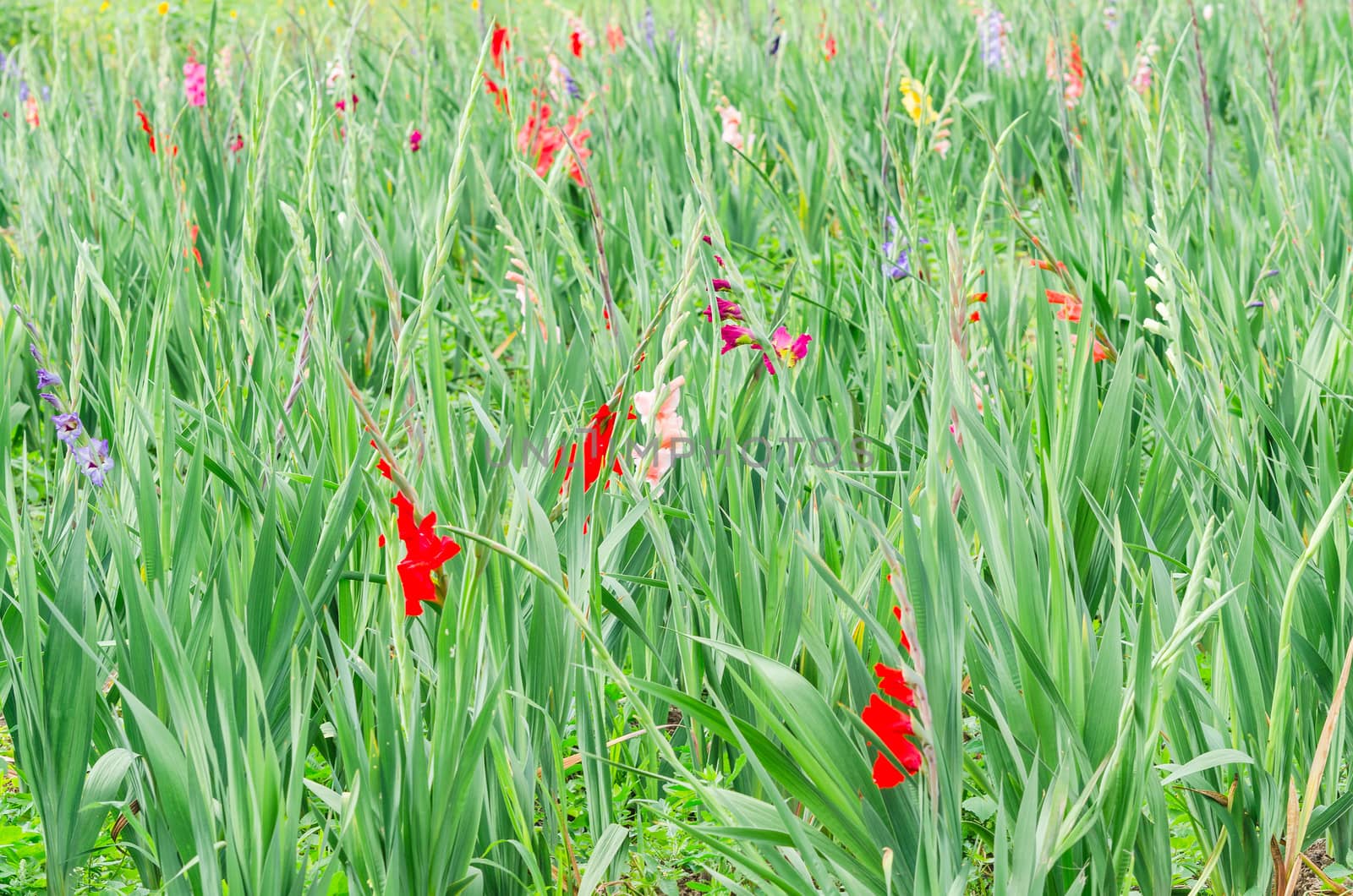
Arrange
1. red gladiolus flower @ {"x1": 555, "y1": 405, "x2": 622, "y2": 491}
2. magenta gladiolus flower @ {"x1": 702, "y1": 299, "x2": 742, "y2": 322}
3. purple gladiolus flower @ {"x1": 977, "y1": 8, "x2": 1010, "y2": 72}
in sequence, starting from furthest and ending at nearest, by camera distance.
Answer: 1. purple gladiolus flower @ {"x1": 977, "y1": 8, "x2": 1010, "y2": 72}
2. magenta gladiolus flower @ {"x1": 702, "y1": 299, "x2": 742, "y2": 322}
3. red gladiolus flower @ {"x1": 555, "y1": 405, "x2": 622, "y2": 491}

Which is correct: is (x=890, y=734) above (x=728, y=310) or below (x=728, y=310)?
below

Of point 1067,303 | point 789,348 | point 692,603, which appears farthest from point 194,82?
point 692,603

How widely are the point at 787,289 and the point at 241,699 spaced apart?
849 mm

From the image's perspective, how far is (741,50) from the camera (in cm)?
502

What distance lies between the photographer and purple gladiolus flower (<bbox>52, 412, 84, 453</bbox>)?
4.50ft

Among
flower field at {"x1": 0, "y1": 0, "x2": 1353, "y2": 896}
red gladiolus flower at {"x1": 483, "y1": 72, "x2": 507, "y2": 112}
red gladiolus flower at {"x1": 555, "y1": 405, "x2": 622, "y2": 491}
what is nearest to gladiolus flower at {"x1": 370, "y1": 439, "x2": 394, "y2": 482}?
flower field at {"x1": 0, "y1": 0, "x2": 1353, "y2": 896}

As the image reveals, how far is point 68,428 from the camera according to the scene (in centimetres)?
139

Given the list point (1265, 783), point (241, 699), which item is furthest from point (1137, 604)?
point (241, 699)

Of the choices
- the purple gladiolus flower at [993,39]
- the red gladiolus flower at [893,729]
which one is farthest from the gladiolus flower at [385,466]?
the purple gladiolus flower at [993,39]

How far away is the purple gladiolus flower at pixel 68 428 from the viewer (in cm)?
137

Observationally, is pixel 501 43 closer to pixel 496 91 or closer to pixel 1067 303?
pixel 496 91

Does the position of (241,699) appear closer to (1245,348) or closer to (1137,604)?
(1137,604)

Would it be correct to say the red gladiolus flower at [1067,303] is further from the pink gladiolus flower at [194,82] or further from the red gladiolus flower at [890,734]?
the pink gladiolus flower at [194,82]

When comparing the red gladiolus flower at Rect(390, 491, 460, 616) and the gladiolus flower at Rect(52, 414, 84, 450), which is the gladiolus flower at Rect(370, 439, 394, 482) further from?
the gladiolus flower at Rect(52, 414, 84, 450)
